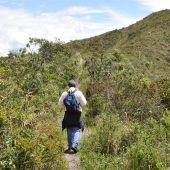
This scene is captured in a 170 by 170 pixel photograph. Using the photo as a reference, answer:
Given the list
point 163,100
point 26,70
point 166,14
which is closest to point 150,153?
point 163,100

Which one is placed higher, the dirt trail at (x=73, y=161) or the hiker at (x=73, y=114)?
the hiker at (x=73, y=114)

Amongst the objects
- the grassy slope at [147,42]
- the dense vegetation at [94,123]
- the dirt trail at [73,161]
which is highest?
the grassy slope at [147,42]

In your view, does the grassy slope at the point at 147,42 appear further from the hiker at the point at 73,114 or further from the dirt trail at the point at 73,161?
the dirt trail at the point at 73,161

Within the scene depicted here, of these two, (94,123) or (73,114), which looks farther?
(94,123)

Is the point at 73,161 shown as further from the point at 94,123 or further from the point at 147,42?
the point at 147,42

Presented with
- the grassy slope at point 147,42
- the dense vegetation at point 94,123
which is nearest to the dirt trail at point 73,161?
the dense vegetation at point 94,123

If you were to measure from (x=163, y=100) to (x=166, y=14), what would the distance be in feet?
169

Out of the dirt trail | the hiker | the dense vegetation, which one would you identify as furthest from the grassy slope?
the dirt trail

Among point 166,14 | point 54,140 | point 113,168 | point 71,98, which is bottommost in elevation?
point 113,168

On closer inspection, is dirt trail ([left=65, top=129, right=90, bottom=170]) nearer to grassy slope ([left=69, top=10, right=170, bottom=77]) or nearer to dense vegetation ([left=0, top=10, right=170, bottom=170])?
dense vegetation ([left=0, top=10, right=170, bottom=170])

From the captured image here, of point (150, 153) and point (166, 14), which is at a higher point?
point (166, 14)

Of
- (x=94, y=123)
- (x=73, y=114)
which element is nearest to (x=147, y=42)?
(x=94, y=123)

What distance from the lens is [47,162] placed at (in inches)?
320

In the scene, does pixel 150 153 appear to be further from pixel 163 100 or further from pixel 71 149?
pixel 163 100
